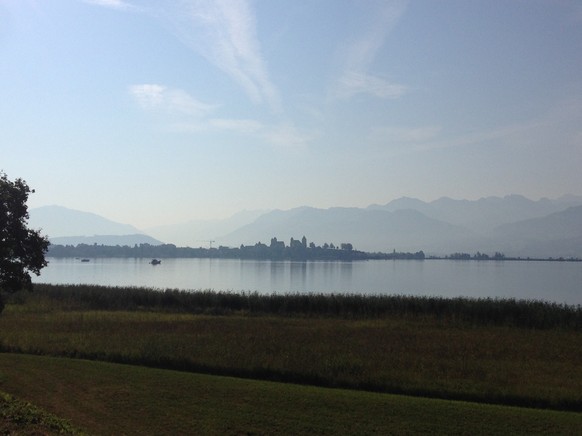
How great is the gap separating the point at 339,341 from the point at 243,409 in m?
9.76

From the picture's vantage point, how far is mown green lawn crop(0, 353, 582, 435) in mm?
10188

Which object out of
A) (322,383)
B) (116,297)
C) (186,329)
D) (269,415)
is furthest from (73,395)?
(116,297)

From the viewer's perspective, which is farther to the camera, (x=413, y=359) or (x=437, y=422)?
(x=413, y=359)

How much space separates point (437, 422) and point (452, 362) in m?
6.25

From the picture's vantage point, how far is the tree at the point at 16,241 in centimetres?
2041

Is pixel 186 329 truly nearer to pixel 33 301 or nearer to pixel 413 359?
pixel 413 359

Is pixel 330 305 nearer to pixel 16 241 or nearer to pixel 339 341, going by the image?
pixel 339 341

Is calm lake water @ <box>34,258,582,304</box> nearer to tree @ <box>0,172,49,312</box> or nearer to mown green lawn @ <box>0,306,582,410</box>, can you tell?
mown green lawn @ <box>0,306,582,410</box>

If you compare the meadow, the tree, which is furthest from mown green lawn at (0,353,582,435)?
the tree

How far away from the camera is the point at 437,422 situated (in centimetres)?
1046

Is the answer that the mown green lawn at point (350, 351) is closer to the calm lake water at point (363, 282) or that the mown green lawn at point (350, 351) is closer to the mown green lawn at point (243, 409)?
the mown green lawn at point (243, 409)

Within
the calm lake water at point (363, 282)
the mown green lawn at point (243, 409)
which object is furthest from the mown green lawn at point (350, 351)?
the calm lake water at point (363, 282)

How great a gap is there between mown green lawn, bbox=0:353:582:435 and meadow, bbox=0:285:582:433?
771 millimetres

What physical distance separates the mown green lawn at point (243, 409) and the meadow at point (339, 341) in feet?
2.53
